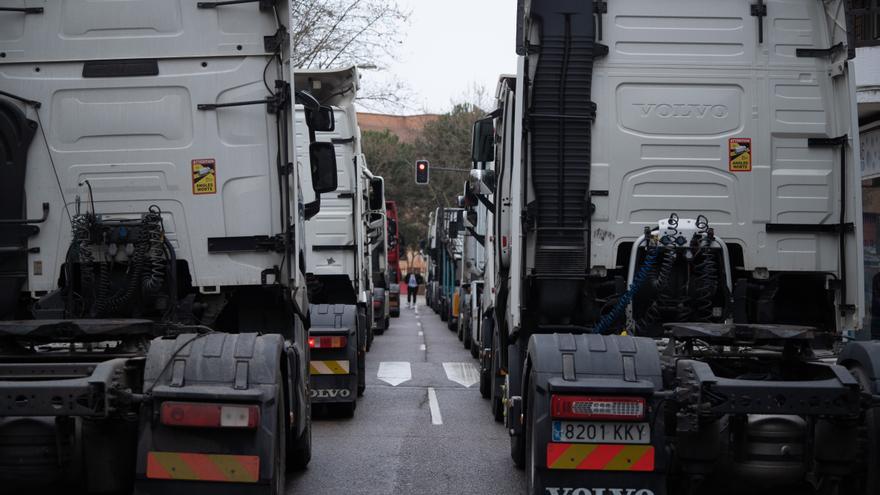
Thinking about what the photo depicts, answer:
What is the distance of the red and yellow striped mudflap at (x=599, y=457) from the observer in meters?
6.34

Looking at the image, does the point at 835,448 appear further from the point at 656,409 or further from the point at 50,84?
the point at 50,84

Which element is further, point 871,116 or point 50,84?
point 871,116

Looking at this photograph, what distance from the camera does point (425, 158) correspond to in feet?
233

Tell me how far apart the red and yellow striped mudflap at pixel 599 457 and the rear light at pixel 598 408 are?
0.53 feet

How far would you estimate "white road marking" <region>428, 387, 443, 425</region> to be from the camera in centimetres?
1297

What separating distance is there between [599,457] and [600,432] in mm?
133

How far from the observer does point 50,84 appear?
7.82 metres

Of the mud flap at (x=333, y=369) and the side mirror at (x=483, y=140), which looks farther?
the mud flap at (x=333, y=369)

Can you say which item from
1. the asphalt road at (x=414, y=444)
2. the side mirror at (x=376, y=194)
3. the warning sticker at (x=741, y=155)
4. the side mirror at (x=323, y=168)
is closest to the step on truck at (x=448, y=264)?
the side mirror at (x=376, y=194)

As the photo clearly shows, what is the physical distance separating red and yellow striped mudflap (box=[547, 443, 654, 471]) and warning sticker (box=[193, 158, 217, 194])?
2.95 m

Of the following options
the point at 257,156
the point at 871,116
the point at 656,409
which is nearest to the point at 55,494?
the point at 257,156

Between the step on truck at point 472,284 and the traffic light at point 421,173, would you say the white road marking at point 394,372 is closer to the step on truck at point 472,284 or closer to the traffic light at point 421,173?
the step on truck at point 472,284

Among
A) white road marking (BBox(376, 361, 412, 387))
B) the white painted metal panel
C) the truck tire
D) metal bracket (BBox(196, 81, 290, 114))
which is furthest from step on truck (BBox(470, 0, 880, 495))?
white road marking (BBox(376, 361, 412, 387))

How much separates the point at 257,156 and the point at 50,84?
4.69 feet
